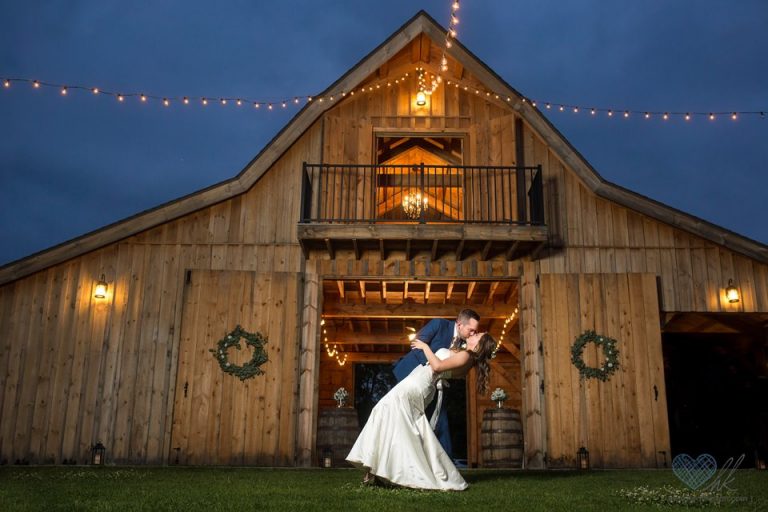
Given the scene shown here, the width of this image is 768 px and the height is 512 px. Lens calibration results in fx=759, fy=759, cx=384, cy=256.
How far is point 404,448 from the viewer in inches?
215

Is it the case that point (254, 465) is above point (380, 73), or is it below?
below

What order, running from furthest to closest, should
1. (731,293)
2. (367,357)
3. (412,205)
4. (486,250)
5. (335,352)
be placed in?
(367,357)
(335,352)
(412,205)
(731,293)
(486,250)

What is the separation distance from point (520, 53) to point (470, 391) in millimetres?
83059

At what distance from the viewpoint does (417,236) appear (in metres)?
9.76

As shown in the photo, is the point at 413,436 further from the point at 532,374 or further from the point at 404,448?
the point at 532,374

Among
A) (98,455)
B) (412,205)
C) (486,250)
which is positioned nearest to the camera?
(98,455)

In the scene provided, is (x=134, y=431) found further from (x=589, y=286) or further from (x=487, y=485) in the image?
(x=589, y=286)

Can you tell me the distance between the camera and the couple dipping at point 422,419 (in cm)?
541

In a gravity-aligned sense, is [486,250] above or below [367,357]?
above

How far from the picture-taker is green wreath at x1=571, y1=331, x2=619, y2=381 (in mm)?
9922

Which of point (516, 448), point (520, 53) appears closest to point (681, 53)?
point (520, 53)

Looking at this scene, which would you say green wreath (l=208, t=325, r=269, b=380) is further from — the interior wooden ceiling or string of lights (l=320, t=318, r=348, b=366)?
string of lights (l=320, t=318, r=348, b=366)

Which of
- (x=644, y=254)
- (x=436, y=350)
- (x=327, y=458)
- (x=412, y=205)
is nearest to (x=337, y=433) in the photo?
(x=327, y=458)

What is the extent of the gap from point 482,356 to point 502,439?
5.03m
